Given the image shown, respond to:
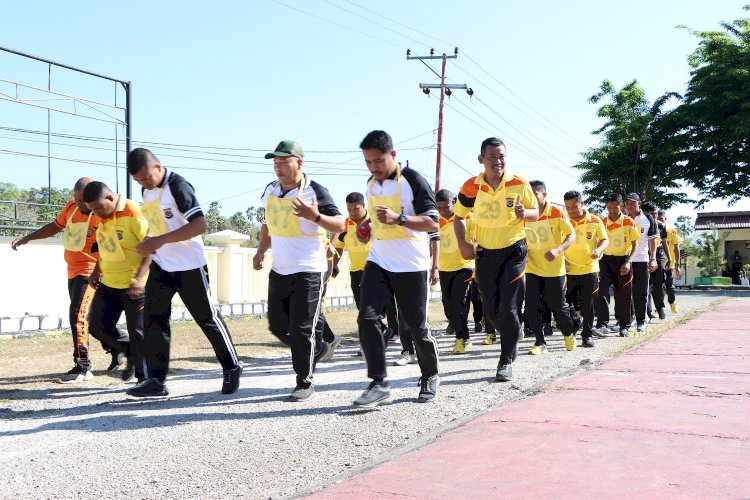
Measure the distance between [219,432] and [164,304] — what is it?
1.62m

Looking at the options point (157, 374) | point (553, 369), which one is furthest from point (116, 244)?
point (553, 369)

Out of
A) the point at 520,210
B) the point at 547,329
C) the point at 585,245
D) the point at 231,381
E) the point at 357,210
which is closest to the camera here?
the point at 231,381

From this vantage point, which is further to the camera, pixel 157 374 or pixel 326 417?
pixel 157 374

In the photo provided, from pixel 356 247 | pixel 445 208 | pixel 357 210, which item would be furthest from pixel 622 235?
pixel 357 210

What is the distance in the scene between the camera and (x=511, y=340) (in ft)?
20.6

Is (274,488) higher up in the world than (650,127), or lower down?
lower down

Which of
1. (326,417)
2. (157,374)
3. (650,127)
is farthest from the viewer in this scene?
(650,127)

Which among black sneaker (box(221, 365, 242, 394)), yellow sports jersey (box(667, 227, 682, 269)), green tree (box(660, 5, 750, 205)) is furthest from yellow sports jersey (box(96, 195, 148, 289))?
green tree (box(660, 5, 750, 205))

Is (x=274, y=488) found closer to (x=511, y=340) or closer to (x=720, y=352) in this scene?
(x=511, y=340)

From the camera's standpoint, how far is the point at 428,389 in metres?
5.29

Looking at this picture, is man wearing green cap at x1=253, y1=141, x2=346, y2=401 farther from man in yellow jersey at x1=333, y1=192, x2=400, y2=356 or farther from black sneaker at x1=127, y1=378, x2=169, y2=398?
man in yellow jersey at x1=333, y1=192, x2=400, y2=356

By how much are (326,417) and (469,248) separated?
2067 mm

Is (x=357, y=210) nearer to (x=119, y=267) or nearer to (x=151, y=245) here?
(x=119, y=267)

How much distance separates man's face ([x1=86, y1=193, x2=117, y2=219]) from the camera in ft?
19.3
